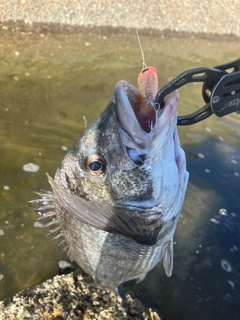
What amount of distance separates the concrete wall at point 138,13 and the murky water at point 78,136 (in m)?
0.27

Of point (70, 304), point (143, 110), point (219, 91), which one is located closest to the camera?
point (143, 110)

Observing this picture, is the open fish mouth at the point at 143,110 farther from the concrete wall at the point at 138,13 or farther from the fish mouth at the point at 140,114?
the concrete wall at the point at 138,13

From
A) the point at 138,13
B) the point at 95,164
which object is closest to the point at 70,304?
the point at 95,164

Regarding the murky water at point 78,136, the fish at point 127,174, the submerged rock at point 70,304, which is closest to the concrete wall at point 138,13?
the murky water at point 78,136

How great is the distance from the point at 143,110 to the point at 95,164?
344 millimetres

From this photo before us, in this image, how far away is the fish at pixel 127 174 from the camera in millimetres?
1546

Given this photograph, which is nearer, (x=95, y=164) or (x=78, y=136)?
(x=95, y=164)

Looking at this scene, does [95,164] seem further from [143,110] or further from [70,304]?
[70,304]

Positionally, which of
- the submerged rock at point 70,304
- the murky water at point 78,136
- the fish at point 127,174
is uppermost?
the fish at point 127,174

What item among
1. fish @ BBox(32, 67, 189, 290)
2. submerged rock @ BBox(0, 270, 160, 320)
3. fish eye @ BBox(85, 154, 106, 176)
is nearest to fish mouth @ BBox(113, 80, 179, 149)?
fish @ BBox(32, 67, 189, 290)

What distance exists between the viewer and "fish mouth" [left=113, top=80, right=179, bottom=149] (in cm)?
149

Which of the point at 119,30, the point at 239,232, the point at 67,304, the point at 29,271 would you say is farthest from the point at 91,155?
the point at 119,30

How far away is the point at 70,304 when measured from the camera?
7.73 feet

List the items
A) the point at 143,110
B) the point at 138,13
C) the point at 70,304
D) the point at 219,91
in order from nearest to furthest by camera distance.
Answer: the point at 143,110
the point at 219,91
the point at 70,304
the point at 138,13
